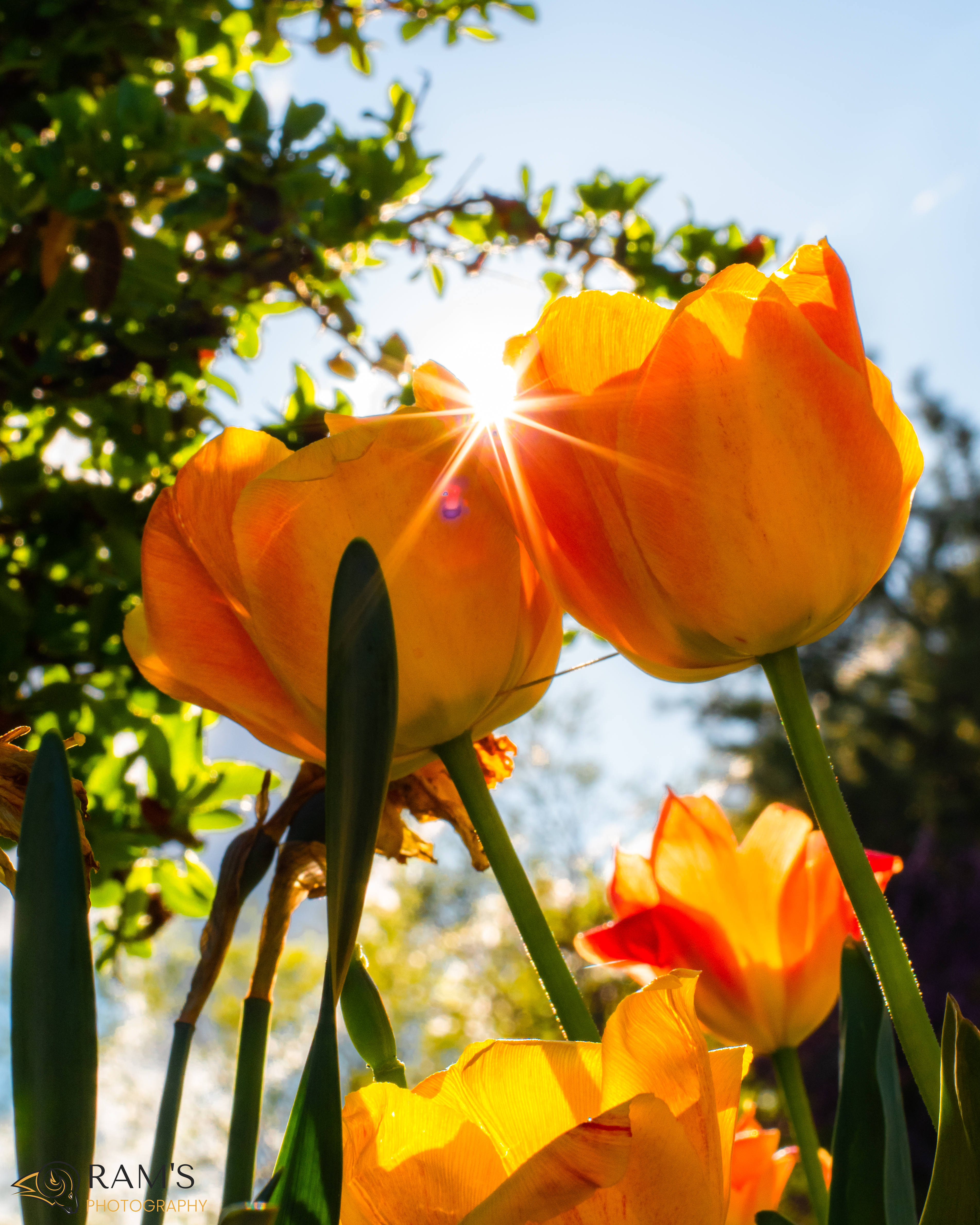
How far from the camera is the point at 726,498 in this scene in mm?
167

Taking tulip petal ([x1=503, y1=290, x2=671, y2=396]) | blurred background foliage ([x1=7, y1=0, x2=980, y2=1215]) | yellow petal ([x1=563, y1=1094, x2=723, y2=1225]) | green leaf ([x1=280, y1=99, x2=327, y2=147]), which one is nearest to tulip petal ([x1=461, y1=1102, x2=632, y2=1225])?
yellow petal ([x1=563, y1=1094, x2=723, y2=1225])

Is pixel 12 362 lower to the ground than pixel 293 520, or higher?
higher

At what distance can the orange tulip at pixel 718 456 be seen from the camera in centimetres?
17

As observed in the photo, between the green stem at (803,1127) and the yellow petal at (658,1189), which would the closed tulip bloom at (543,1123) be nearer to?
the yellow petal at (658,1189)

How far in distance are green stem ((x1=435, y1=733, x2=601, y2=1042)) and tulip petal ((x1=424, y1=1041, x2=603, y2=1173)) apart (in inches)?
0.9

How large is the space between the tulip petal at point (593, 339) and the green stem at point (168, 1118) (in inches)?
5.5

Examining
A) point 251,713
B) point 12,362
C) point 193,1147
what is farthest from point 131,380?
point 193,1147

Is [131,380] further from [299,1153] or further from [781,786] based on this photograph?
[781,786]

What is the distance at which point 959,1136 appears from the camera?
0.13 meters

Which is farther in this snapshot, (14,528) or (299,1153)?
(14,528)

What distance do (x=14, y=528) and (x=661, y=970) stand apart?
2.09ft

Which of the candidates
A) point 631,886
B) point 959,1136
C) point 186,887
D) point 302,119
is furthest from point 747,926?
point 302,119

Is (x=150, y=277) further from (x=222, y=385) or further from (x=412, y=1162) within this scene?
(x=412, y=1162)

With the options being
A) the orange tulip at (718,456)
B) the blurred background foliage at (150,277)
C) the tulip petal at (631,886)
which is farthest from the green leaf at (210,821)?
the orange tulip at (718,456)
